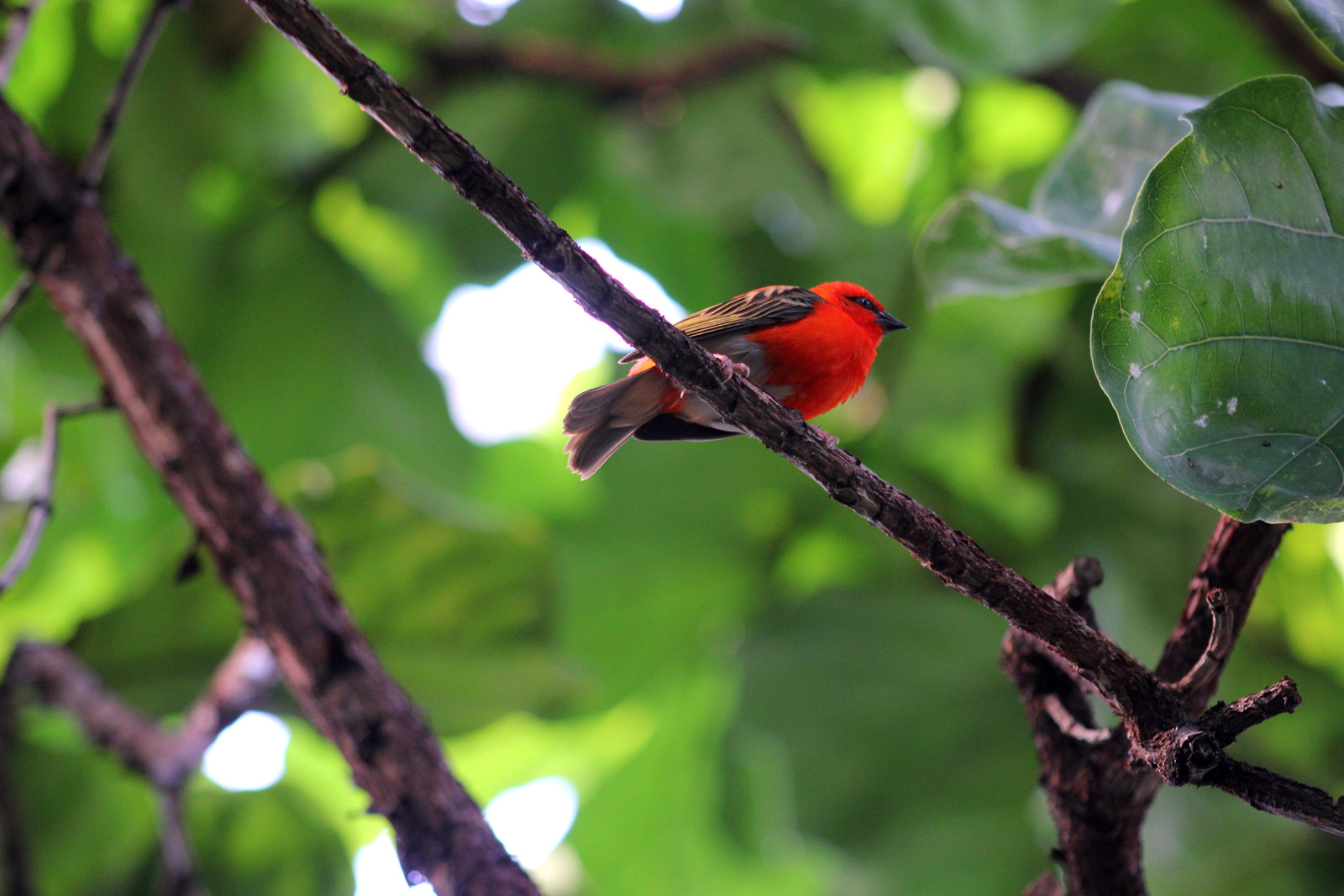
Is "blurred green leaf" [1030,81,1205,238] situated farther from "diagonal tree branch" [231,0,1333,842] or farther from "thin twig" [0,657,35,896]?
"thin twig" [0,657,35,896]

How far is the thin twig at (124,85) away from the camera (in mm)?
2309

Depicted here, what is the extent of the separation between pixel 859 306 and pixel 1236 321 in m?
1.59

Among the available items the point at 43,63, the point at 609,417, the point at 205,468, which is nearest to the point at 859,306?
the point at 609,417

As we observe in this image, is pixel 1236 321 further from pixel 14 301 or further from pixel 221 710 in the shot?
pixel 221 710

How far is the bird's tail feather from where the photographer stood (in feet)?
7.30

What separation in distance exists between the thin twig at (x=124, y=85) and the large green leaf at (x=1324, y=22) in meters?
2.27

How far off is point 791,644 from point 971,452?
1590 millimetres

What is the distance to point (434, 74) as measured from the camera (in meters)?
4.48

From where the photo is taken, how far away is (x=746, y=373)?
2.17 m

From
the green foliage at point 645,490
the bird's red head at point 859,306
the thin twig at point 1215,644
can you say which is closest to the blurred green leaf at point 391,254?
the green foliage at point 645,490

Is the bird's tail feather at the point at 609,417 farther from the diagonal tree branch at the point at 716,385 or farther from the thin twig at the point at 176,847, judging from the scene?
the thin twig at the point at 176,847

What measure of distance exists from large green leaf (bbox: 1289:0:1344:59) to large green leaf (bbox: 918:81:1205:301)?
0.47 meters

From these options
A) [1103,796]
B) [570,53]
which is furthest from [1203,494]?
[570,53]

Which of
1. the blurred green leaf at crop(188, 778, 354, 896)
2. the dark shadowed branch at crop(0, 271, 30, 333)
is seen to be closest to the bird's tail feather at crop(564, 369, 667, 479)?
the dark shadowed branch at crop(0, 271, 30, 333)
